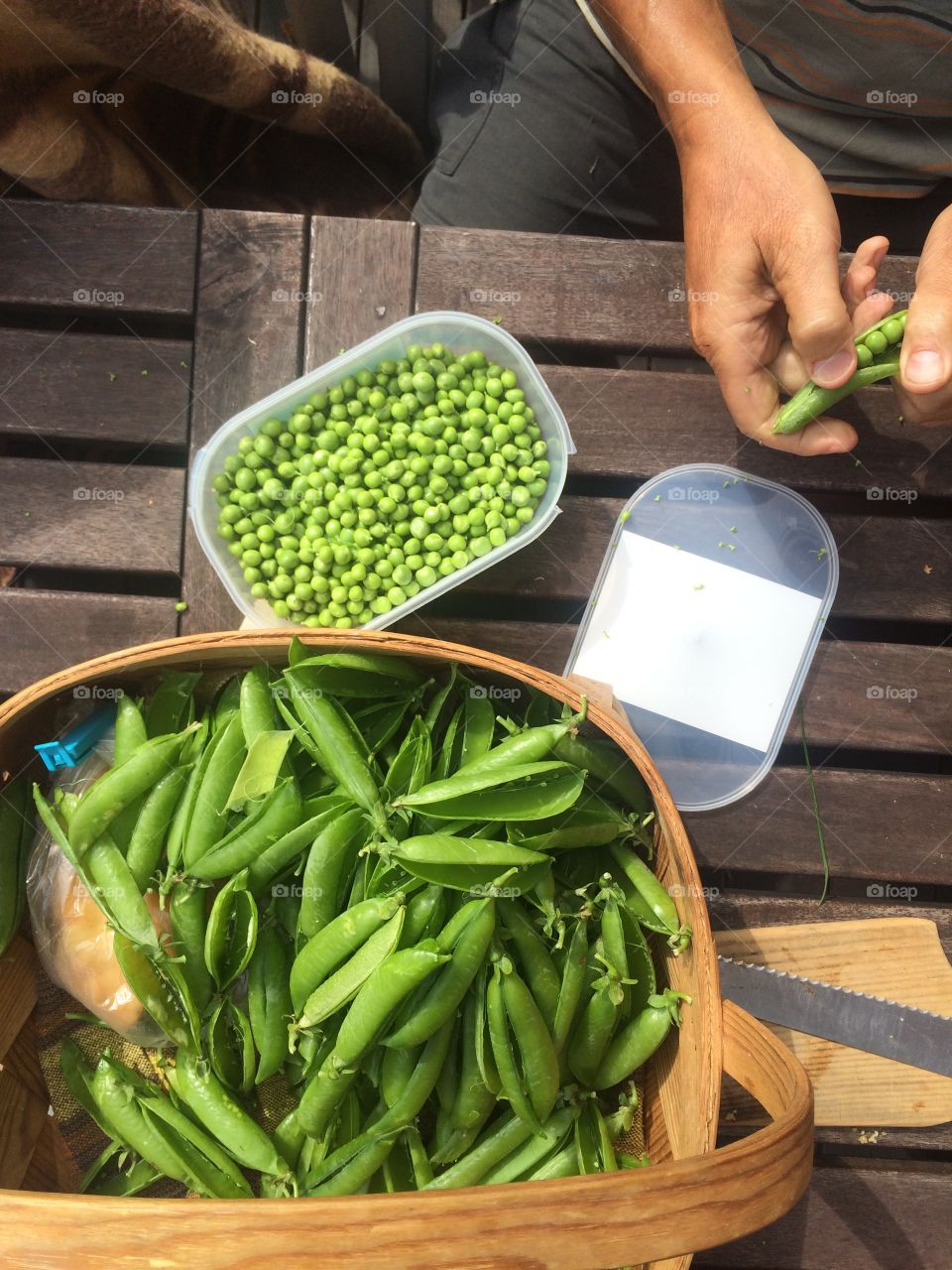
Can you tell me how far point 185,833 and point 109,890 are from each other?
15cm

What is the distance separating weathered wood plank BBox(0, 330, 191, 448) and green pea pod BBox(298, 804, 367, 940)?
92 cm

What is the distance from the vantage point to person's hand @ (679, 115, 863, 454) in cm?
137

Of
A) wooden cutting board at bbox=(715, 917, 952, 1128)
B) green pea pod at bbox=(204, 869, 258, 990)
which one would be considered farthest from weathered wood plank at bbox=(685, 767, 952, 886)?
green pea pod at bbox=(204, 869, 258, 990)

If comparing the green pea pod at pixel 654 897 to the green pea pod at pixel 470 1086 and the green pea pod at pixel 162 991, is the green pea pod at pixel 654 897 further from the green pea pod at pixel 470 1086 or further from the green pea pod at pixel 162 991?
the green pea pod at pixel 162 991

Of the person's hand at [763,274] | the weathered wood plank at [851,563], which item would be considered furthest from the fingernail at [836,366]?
the weathered wood plank at [851,563]

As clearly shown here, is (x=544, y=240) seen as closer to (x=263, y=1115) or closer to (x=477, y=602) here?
(x=477, y=602)

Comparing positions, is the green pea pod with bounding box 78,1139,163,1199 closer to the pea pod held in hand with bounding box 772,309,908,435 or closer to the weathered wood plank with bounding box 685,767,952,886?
the weathered wood plank with bounding box 685,767,952,886

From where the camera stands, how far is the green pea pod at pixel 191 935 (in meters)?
1.44

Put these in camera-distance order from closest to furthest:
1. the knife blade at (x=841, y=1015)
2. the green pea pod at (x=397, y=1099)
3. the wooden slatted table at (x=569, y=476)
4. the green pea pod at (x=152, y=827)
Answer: the green pea pod at (x=397, y=1099) < the green pea pod at (x=152, y=827) < the knife blade at (x=841, y=1015) < the wooden slatted table at (x=569, y=476)

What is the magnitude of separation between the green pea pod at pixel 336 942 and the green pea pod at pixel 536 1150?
1.56 feet

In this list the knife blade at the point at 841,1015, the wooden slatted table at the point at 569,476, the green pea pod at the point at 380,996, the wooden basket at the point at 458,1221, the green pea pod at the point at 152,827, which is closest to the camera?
the wooden basket at the point at 458,1221

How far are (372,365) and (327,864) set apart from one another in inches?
40.7

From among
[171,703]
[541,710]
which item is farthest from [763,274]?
[171,703]

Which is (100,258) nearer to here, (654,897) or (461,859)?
(461,859)
